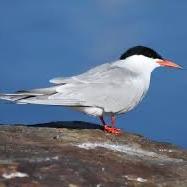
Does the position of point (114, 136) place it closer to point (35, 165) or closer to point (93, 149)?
point (93, 149)

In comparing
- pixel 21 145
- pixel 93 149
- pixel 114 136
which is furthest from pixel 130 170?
pixel 114 136

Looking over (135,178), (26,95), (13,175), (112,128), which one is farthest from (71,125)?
(13,175)

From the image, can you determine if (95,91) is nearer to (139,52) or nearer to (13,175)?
(139,52)

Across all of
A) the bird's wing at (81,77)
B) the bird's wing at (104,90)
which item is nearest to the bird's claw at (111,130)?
the bird's wing at (104,90)

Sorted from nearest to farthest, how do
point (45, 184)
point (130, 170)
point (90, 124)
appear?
1. point (45, 184)
2. point (130, 170)
3. point (90, 124)

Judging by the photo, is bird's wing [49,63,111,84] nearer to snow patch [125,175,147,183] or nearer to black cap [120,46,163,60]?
black cap [120,46,163,60]

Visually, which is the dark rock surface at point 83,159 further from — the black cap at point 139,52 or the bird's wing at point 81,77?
the black cap at point 139,52

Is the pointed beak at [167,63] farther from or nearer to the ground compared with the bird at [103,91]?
farther from the ground
